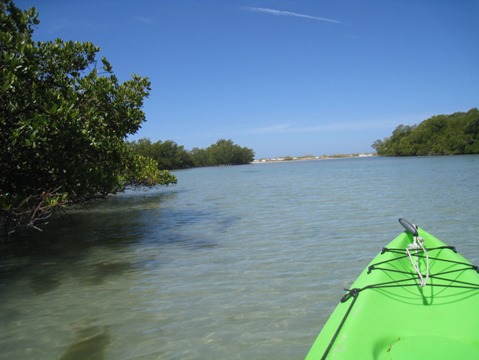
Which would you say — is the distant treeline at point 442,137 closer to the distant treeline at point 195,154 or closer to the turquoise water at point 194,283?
the distant treeline at point 195,154

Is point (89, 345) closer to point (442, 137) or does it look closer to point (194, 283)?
point (194, 283)

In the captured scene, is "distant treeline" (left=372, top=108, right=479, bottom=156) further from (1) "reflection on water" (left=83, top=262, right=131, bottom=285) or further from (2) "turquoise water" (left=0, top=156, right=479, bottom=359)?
(1) "reflection on water" (left=83, top=262, right=131, bottom=285)

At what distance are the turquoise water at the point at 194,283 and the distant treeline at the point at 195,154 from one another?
63414mm

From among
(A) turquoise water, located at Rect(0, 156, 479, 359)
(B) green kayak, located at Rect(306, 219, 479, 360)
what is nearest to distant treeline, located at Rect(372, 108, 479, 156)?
(A) turquoise water, located at Rect(0, 156, 479, 359)

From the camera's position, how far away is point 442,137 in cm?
7231

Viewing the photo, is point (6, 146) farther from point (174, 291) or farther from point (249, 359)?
point (249, 359)

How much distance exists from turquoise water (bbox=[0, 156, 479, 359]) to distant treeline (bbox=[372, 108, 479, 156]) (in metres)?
65.7

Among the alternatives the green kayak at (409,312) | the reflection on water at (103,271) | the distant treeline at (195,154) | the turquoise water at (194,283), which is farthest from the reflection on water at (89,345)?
the distant treeline at (195,154)

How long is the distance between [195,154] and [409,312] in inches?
4190

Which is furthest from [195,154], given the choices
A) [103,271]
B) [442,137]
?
[103,271]

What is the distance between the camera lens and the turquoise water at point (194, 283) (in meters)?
4.01

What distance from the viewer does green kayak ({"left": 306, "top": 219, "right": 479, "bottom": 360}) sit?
2.78 m

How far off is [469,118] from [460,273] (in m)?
78.6

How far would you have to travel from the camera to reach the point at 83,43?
9.16 metres
